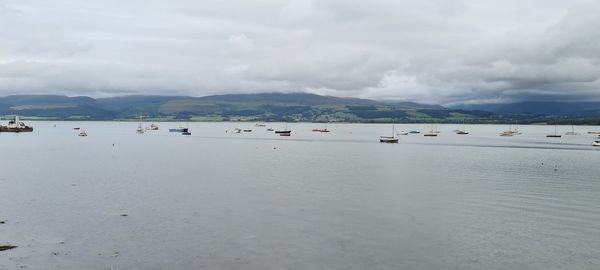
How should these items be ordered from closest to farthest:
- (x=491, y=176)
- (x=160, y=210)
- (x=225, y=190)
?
(x=160, y=210) < (x=225, y=190) < (x=491, y=176)

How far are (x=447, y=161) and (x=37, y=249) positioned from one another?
9367cm

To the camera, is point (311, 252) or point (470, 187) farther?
point (470, 187)

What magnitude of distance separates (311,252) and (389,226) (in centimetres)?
1065

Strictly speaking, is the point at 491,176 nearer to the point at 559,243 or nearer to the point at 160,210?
the point at 559,243

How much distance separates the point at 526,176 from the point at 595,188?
14.6 meters

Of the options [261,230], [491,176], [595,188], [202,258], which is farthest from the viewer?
[491,176]

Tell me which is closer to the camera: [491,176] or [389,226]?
[389,226]

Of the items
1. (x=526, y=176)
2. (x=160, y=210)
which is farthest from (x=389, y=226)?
(x=526, y=176)

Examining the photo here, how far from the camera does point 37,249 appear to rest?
35719mm

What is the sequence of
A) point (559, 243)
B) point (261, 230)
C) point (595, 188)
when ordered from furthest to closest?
1. point (595, 188)
2. point (261, 230)
3. point (559, 243)

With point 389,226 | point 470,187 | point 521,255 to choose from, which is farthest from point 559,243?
point 470,187

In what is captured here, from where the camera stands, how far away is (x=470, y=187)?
2776 inches

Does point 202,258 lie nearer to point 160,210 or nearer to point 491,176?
point 160,210

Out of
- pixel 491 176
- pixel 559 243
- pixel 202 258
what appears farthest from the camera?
pixel 491 176
